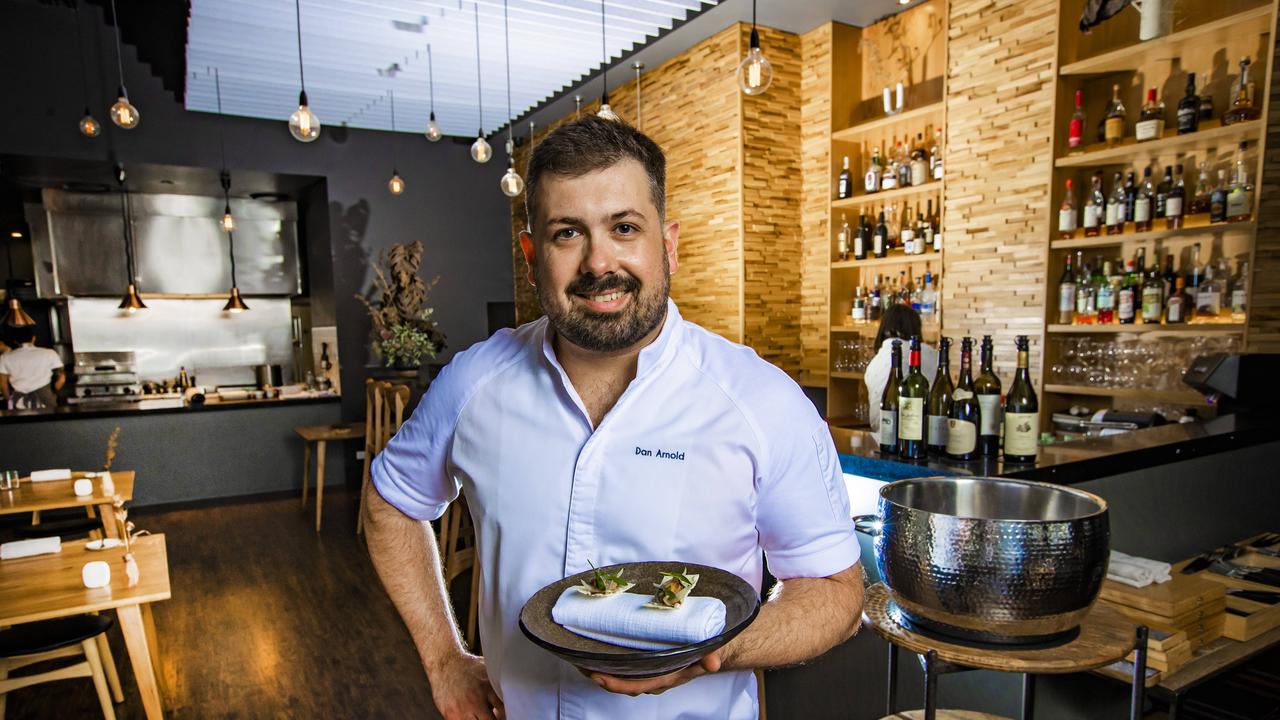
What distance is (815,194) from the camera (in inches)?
212

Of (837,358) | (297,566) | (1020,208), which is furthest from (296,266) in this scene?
(1020,208)

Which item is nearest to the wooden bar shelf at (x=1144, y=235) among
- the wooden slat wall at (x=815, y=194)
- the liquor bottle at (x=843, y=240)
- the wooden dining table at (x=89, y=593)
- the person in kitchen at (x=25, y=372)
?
the liquor bottle at (x=843, y=240)

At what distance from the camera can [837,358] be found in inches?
211

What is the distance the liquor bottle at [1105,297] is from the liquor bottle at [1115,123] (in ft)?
2.05

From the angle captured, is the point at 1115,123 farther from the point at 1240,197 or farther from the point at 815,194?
the point at 815,194

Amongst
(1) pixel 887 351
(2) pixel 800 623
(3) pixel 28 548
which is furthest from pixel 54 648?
(1) pixel 887 351

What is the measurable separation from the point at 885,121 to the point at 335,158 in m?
5.49

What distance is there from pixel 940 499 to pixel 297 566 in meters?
4.39

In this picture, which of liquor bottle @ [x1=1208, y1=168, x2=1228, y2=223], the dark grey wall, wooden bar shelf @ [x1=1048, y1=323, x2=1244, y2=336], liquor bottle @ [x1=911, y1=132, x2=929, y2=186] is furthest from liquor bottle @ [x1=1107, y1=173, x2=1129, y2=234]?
the dark grey wall

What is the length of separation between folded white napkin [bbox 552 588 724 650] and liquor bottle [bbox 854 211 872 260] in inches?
177

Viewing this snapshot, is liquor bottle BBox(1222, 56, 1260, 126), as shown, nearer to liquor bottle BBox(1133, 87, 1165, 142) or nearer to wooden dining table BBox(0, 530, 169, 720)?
liquor bottle BBox(1133, 87, 1165, 142)

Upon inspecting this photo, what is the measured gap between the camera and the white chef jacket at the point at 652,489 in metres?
1.10

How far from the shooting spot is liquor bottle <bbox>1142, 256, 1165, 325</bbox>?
11.2ft

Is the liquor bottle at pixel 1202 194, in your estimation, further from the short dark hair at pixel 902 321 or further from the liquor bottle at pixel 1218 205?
the short dark hair at pixel 902 321
